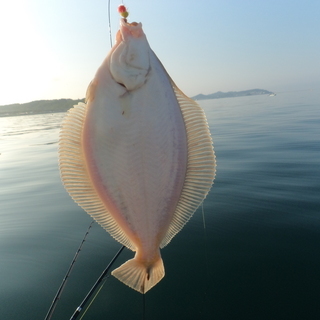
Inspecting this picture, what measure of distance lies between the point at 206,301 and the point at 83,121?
250 cm

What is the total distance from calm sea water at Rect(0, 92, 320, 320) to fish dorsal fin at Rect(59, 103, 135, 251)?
3.38ft

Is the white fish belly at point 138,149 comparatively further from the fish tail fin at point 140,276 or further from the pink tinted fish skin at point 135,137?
the fish tail fin at point 140,276

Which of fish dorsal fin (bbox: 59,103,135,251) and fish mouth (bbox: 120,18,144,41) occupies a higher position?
fish mouth (bbox: 120,18,144,41)

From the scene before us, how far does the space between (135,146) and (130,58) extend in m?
0.70

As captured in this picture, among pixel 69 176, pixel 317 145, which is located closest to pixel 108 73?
pixel 69 176

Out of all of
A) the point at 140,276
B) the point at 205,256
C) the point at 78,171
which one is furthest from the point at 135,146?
the point at 205,256

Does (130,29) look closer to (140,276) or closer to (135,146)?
(135,146)

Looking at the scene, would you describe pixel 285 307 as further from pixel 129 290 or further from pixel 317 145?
pixel 317 145

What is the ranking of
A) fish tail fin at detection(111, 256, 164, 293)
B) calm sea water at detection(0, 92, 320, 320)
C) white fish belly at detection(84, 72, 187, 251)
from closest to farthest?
white fish belly at detection(84, 72, 187, 251)
fish tail fin at detection(111, 256, 164, 293)
calm sea water at detection(0, 92, 320, 320)

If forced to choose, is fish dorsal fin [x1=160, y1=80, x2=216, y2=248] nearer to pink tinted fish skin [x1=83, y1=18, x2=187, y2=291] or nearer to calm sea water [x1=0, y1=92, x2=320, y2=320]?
pink tinted fish skin [x1=83, y1=18, x2=187, y2=291]

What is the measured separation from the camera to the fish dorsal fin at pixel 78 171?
7.11 feet

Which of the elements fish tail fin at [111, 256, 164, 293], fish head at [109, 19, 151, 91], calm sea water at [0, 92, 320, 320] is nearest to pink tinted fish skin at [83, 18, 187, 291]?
fish head at [109, 19, 151, 91]

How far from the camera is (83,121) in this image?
215cm

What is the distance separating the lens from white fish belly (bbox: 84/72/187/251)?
6.93ft
